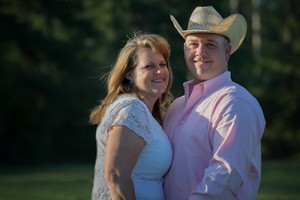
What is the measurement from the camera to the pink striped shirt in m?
3.71

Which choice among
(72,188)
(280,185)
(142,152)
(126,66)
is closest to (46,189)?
(72,188)

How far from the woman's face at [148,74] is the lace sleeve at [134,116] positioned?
28cm

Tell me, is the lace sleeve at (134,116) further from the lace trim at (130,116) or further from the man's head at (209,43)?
the man's head at (209,43)

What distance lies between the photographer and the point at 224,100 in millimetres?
3861

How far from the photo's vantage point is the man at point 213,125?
12.2 ft

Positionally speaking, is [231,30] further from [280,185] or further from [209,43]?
[280,185]

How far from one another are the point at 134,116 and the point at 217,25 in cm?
72

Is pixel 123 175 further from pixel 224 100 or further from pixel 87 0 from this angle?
pixel 87 0

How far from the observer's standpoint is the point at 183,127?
4094mm

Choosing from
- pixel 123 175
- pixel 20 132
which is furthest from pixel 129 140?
pixel 20 132

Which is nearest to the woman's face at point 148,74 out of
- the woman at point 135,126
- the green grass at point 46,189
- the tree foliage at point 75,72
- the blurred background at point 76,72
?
the woman at point 135,126

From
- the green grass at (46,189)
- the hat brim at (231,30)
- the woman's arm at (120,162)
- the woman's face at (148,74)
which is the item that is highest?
the hat brim at (231,30)

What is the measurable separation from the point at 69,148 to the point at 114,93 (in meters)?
29.1

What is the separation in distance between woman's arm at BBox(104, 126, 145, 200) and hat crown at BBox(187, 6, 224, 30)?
0.81m
